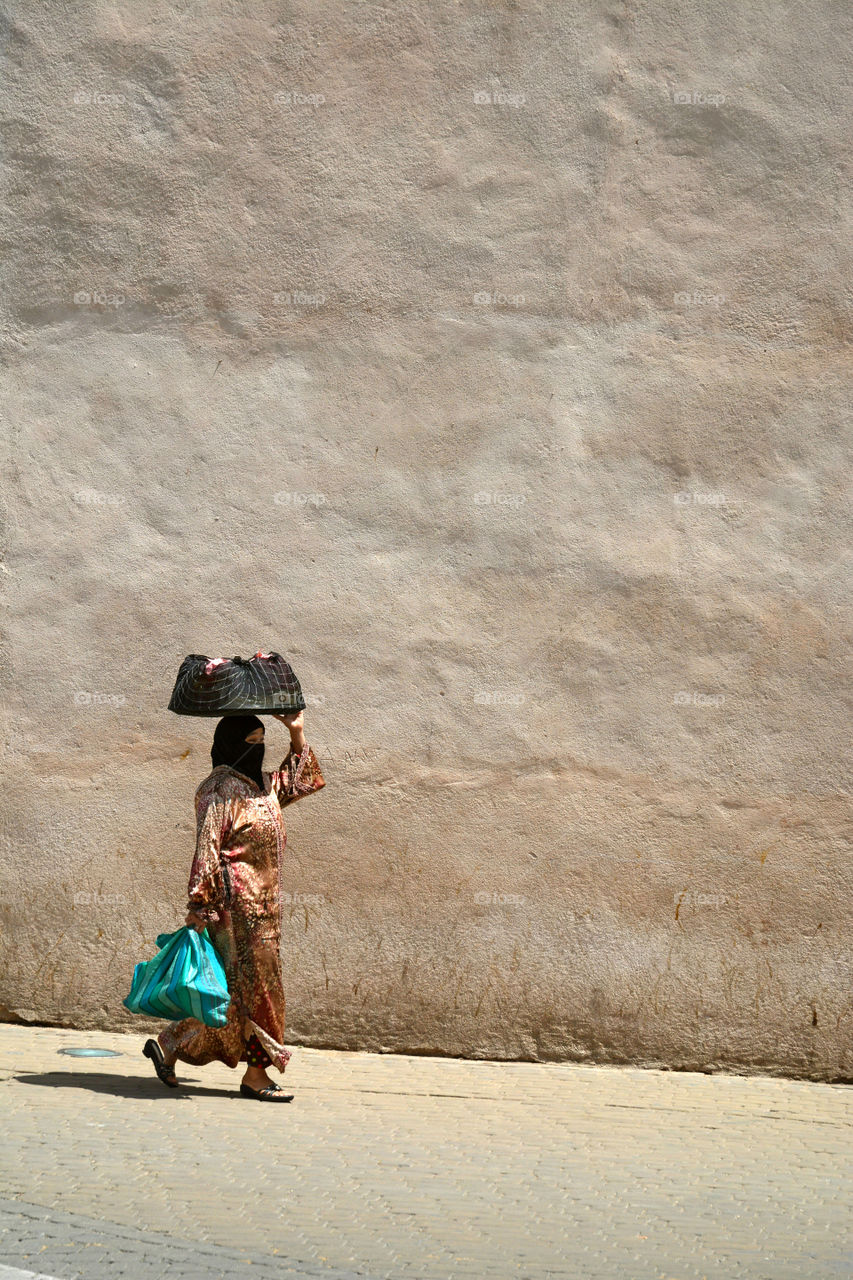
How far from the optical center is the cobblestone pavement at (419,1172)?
4348 millimetres

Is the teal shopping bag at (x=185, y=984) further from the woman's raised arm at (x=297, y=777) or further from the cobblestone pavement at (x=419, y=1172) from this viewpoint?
the woman's raised arm at (x=297, y=777)

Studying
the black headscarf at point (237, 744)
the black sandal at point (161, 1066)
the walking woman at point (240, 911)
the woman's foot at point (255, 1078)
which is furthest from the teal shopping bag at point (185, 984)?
the black headscarf at point (237, 744)

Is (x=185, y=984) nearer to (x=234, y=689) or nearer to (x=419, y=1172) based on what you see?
(x=234, y=689)

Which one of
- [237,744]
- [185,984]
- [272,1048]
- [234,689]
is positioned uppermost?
[234,689]

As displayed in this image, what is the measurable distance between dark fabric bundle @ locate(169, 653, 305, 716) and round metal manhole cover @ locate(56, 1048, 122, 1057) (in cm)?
194

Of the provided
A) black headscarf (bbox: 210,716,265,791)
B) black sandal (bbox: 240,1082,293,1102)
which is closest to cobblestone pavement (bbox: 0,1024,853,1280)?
black sandal (bbox: 240,1082,293,1102)

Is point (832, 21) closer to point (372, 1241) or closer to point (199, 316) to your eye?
point (199, 316)

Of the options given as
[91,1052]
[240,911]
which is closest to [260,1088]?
[240,911]

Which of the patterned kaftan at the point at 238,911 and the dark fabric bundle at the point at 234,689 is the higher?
the dark fabric bundle at the point at 234,689

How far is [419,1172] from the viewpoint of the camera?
5348 millimetres

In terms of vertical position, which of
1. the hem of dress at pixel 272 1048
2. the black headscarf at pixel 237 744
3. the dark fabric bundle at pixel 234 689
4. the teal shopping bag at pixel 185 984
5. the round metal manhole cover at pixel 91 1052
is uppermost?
the dark fabric bundle at pixel 234 689

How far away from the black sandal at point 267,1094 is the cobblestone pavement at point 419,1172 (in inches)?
2.1

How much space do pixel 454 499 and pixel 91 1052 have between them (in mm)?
3374

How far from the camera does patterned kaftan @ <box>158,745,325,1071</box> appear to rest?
6496 mm
